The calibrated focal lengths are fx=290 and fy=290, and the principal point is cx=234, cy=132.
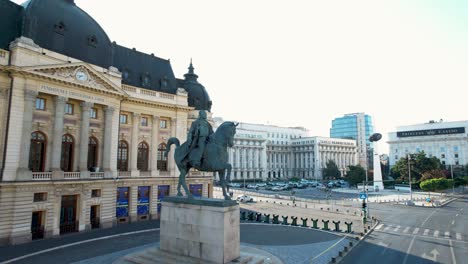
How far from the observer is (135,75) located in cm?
4325

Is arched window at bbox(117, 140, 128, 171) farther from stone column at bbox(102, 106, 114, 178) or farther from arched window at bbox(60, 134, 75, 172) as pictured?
arched window at bbox(60, 134, 75, 172)

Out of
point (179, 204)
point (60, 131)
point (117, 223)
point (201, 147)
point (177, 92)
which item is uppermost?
point (177, 92)

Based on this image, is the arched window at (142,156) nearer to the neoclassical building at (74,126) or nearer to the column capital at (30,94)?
the neoclassical building at (74,126)

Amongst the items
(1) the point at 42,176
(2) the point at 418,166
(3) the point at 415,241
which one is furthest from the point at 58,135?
(2) the point at 418,166

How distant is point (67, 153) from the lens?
33.6m

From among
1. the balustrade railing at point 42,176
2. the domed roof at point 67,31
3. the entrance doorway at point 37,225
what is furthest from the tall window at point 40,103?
the entrance doorway at point 37,225

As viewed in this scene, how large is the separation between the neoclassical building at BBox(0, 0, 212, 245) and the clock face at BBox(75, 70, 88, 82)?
0.38ft

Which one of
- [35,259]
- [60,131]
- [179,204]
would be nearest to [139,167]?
[60,131]

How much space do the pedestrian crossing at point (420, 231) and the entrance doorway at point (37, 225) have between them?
37210 mm

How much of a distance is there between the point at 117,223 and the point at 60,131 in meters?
13.7

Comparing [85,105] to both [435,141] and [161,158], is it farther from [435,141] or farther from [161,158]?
[435,141]

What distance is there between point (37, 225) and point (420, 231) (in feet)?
138

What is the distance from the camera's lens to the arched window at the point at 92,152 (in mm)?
35938

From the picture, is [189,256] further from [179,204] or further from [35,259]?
[35,259]
